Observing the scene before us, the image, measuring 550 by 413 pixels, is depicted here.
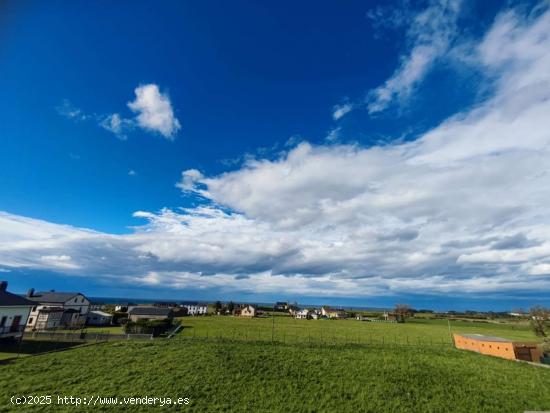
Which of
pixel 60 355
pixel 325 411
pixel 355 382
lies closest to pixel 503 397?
pixel 355 382

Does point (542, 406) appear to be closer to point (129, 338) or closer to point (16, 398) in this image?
point (16, 398)

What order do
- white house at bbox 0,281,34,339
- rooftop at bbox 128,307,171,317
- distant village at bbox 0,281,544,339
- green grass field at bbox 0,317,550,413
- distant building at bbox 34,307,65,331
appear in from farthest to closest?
rooftop at bbox 128,307,171,317 < distant building at bbox 34,307,65,331 < distant village at bbox 0,281,544,339 < white house at bbox 0,281,34,339 < green grass field at bbox 0,317,550,413

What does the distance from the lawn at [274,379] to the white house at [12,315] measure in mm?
10004

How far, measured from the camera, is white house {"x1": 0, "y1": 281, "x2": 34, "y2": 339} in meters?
35.0

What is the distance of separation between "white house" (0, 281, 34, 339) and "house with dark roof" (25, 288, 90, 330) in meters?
21.1

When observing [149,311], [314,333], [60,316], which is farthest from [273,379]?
[149,311]

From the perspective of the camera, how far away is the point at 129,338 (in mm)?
40938

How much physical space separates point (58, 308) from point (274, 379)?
176 feet

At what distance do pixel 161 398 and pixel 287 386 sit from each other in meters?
9.73

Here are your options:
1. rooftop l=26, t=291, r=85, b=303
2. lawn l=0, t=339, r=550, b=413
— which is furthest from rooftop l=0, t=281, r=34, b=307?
rooftop l=26, t=291, r=85, b=303

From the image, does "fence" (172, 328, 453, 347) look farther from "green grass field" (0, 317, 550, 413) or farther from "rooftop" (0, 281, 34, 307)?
"rooftop" (0, 281, 34, 307)

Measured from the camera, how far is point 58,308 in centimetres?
5950

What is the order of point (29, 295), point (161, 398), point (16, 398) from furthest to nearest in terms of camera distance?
point (29, 295)
point (161, 398)
point (16, 398)

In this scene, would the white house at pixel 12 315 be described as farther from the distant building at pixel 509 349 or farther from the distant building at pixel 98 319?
the distant building at pixel 509 349
